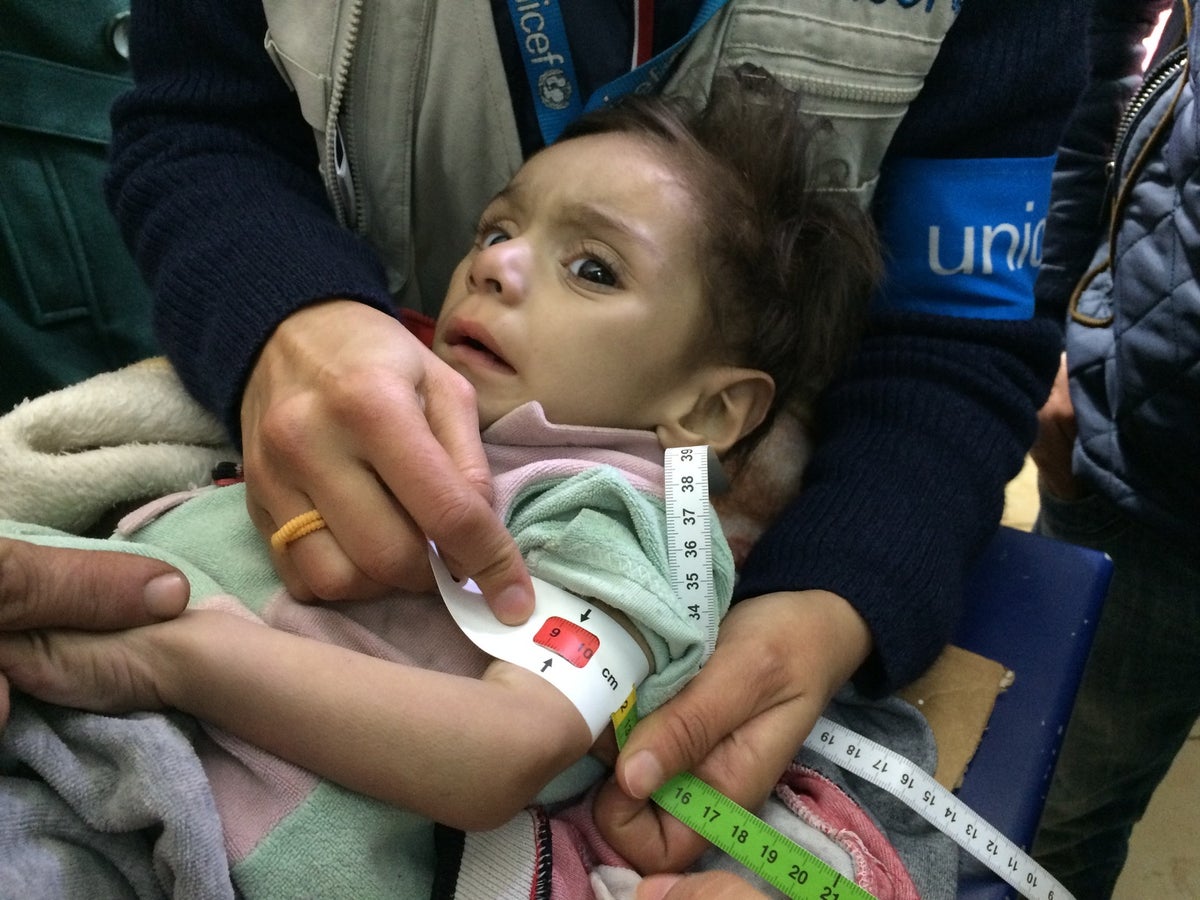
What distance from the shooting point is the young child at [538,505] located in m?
0.62

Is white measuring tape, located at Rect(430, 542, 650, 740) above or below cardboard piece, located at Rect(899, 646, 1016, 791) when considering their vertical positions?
above

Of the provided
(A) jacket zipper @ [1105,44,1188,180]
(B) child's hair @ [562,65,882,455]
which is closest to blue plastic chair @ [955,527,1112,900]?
(B) child's hair @ [562,65,882,455]

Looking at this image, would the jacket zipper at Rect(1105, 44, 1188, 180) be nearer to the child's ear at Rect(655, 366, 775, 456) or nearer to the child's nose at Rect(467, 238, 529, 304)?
the child's ear at Rect(655, 366, 775, 456)

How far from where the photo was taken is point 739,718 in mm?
770

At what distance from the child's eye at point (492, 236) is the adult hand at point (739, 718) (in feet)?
1.61

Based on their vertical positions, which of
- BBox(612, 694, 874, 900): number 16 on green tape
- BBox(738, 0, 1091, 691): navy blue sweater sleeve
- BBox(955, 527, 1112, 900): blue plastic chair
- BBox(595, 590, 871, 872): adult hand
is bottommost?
BBox(955, 527, 1112, 900): blue plastic chair

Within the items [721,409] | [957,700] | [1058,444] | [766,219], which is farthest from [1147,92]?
[957,700]

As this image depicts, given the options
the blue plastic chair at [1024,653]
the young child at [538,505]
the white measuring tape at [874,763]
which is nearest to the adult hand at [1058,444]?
the blue plastic chair at [1024,653]

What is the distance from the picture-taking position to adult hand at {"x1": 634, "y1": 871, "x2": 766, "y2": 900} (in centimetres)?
67

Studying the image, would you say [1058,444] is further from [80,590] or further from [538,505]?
[80,590]

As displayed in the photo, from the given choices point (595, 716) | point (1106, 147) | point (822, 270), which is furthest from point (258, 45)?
point (1106, 147)

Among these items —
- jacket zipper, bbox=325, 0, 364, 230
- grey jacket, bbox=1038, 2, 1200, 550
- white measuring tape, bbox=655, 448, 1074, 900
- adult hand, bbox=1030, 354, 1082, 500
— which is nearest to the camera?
white measuring tape, bbox=655, 448, 1074, 900

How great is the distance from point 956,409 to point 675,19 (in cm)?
54

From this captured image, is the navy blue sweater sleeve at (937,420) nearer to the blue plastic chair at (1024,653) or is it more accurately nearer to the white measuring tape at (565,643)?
the blue plastic chair at (1024,653)
